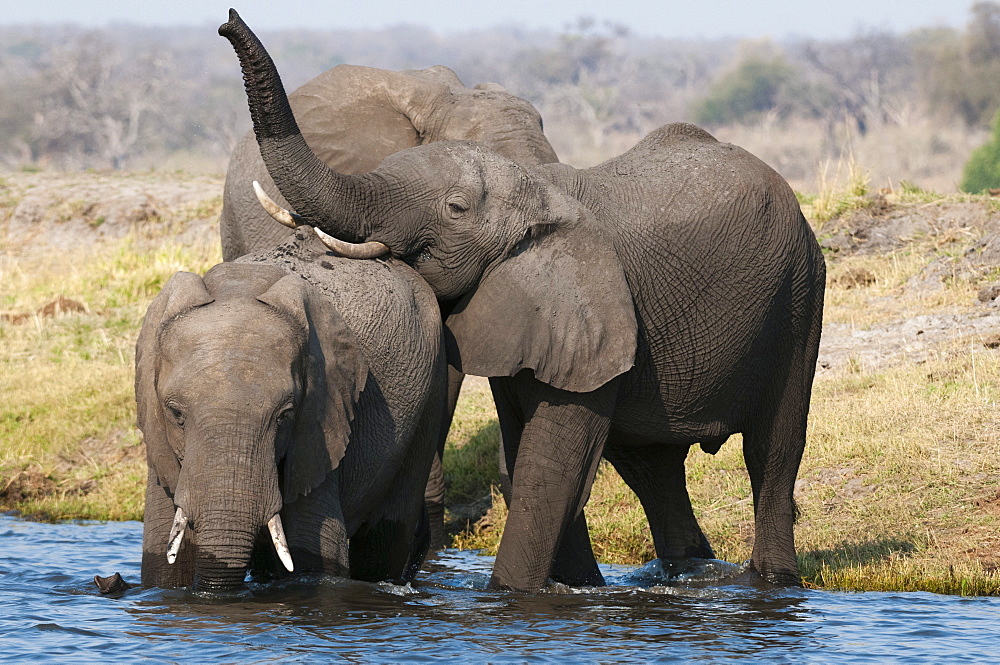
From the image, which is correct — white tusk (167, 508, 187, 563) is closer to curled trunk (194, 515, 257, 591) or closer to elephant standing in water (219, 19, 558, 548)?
curled trunk (194, 515, 257, 591)

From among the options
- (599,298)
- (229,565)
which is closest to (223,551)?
(229,565)

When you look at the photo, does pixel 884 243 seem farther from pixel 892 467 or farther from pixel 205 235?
pixel 205 235

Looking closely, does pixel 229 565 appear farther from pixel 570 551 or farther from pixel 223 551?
pixel 570 551

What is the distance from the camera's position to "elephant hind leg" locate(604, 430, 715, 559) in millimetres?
7586

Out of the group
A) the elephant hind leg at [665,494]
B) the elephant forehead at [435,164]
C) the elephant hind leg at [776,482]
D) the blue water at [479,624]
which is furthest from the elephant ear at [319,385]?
the elephant hind leg at [776,482]

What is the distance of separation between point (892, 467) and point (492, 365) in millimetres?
3210

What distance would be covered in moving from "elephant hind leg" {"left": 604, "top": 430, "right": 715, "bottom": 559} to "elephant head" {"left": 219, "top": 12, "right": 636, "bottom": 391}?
150cm

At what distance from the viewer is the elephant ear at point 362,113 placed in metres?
7.61

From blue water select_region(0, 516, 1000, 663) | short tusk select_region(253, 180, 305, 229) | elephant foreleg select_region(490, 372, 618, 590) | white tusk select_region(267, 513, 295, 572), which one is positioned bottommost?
blue water select_region(0, 516, 1000, 663)

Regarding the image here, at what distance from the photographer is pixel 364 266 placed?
578 cm

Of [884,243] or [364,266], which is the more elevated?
[884,243]

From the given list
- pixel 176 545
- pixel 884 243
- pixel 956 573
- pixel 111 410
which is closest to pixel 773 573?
pixel 956 573

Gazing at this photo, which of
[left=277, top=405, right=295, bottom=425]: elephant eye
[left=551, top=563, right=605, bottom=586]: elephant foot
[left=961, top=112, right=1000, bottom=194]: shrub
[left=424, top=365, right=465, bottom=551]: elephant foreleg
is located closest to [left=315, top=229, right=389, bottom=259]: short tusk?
[left=277, top=405, right=295, bottom=425]: elephant eye

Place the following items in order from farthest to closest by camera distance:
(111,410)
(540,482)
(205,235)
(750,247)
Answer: (205,235)
(111,410)
(750,247)
(540,482)
